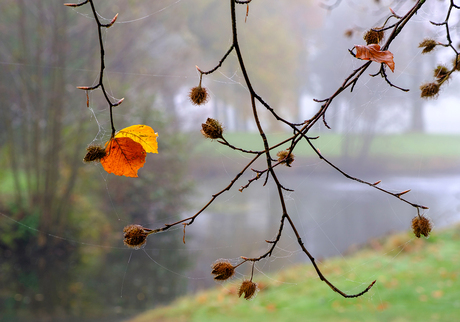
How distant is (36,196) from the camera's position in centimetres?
409

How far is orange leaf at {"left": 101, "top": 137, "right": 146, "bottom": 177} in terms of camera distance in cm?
45

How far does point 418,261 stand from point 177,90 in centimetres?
498

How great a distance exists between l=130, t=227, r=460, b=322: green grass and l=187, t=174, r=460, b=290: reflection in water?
24.3 inches

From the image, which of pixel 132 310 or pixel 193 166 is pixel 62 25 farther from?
pixel 193 166

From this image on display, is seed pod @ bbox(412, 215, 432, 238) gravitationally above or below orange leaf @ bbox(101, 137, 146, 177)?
below

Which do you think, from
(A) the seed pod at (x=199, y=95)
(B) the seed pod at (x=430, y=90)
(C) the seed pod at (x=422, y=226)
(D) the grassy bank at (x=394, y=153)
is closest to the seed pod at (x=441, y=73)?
(B) the seed pod at (x=430, y=90)

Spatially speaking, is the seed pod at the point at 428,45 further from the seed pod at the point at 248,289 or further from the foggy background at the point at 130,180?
the foggy background at the point at 130,180

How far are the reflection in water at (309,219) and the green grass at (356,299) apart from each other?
62 centimetres

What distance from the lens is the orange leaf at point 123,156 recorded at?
0.45m

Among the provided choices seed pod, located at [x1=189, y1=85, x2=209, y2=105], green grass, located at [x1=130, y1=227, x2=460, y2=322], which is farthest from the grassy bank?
seed pod, located at [x1=189, y1=85, x2=209, y2=105]

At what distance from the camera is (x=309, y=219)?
5906mm

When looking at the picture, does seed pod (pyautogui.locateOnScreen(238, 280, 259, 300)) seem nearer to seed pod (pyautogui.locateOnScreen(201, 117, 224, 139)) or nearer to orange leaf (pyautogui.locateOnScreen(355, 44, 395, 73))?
seed pod (pyautogui.locateOnScreen(201, 117, 224, 139))

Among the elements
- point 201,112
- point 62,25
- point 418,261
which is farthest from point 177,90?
point 418,261

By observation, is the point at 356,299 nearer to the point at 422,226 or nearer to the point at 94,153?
the point at 422,226
